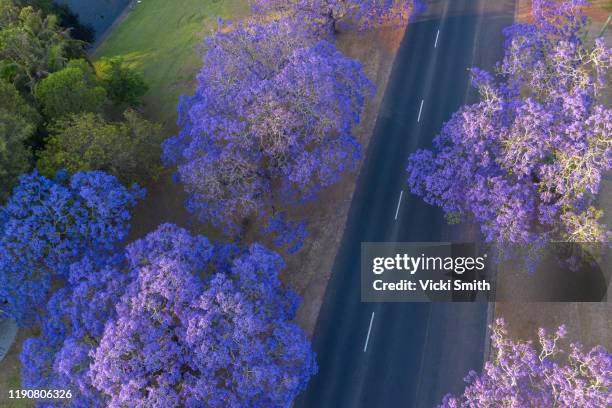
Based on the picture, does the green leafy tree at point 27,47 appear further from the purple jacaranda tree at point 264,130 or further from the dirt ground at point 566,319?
the dirt ground at point 566,319

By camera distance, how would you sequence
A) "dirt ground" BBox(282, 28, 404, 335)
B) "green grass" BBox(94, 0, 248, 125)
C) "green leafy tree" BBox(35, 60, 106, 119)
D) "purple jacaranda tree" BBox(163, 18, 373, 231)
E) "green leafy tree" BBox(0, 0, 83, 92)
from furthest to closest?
"green grass" BBox(94, 0, 248, 125)
"green leafy tree" BBox(0, 0, 83, 92)
"green leafy tree" BBox(35, 60, 106, 119)
"dirt ground" BBox(282, 28, 404, 335)
"purple jacaranda tree" BBox(163, 18, 373, 231)

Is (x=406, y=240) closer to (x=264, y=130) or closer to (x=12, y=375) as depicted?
(x=264, y=130)

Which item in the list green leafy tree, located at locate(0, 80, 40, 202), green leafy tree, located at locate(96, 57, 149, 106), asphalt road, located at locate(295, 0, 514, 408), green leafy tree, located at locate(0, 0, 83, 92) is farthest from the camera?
green leafy tree, located at locate(96, 57, 149, 106)

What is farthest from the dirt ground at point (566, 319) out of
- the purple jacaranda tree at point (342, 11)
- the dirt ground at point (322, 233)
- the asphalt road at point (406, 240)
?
the purple jacaranda tree at point (342, 11)

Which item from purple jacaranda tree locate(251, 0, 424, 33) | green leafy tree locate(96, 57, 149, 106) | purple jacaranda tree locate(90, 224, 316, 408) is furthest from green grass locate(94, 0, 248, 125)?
purple jacaranda tree locate(90, 224, 316, 408)

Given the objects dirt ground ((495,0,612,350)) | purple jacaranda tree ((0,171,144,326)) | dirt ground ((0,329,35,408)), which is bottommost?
dirt ground ((0,329,35,408))

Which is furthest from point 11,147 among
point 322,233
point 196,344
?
point 322,233

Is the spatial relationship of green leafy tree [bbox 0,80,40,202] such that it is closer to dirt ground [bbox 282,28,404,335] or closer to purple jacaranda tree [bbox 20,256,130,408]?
purple jacaranda tree [bbox 20,256,130,408]

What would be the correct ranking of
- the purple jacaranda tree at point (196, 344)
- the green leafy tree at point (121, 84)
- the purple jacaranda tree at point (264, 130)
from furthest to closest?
the green leafy tree at point (121, 84)
the purple jacaranda tree at point (264, 130)
the purple jacaranda tree at point (196, 344)
